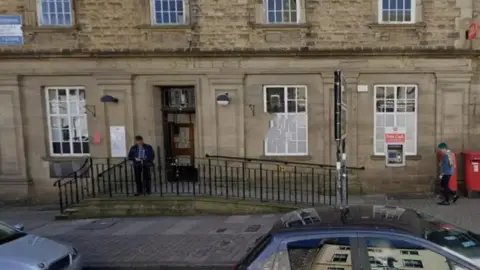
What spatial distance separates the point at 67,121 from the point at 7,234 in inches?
244

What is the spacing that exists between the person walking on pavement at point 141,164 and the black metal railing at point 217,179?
0.03 m

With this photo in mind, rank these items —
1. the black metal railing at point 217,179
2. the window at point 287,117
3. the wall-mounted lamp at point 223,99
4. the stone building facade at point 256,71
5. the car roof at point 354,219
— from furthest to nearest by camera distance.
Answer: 1. the window at point 287,117
2. the wall-mounted lamp at point 223,99
3. the stone building facade at point 256,71
4. the black metal railing at point 217,179
5. the car roof at point 354,219

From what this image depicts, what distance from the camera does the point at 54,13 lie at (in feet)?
34.6

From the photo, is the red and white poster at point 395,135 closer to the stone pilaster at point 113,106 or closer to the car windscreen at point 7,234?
the stone pilaster at point 113,106

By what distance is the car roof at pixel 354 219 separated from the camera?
10.5 ft

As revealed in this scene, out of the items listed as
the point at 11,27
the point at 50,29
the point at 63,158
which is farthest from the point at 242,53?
the point at 11,27

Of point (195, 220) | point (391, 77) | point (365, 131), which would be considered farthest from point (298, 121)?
point (195, 220)

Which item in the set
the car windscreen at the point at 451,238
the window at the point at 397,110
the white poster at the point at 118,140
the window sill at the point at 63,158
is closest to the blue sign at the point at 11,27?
the window sill at the point at 63,158

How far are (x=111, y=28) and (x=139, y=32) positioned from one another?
831 millimetres

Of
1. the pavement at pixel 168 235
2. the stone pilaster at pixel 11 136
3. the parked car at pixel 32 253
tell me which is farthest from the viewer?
the stone pilaster at pixel 11 136

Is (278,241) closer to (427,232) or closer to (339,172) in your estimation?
(427,232)

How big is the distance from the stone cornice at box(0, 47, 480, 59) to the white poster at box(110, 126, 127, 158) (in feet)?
6.92

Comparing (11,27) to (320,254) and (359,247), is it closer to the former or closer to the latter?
(320,254)

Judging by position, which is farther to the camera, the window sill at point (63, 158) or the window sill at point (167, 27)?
→ the window sill at point (63, 158)
